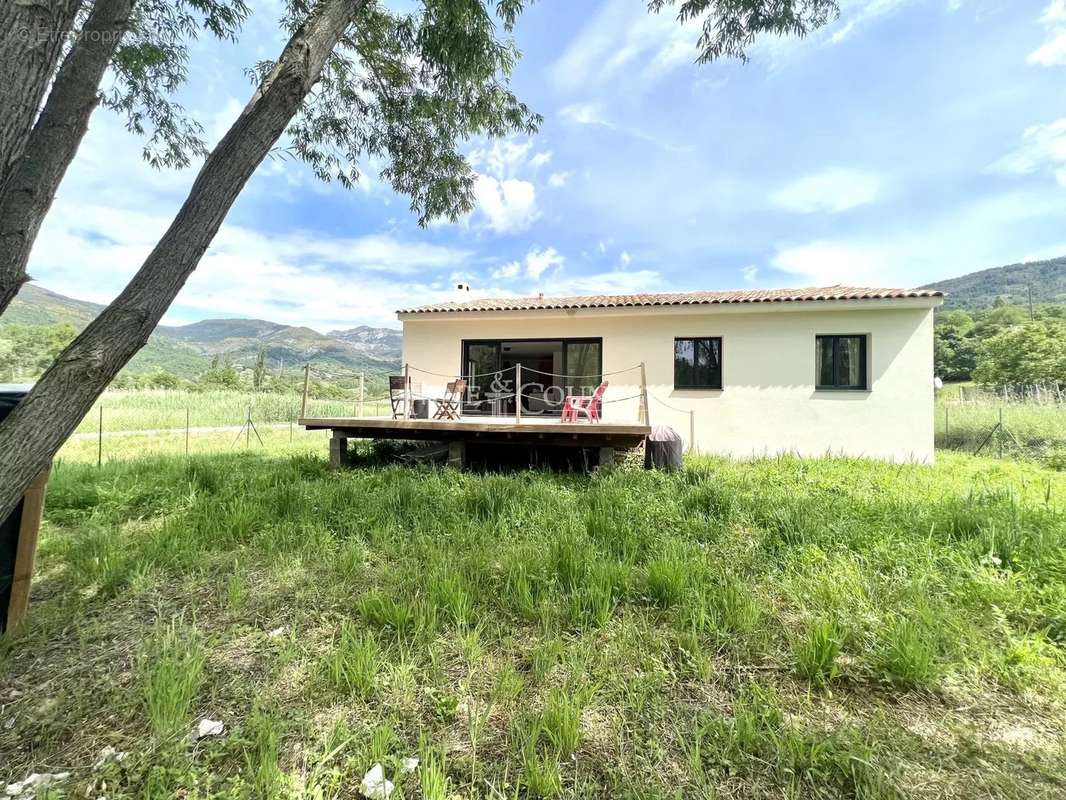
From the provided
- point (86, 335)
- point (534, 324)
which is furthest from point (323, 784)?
point (534, 324)

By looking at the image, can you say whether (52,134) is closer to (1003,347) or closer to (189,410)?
(189,410)

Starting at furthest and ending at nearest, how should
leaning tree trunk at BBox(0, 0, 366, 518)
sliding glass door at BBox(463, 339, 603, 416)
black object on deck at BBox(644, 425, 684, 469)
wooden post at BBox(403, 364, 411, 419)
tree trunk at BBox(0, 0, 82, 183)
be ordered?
sliding glass door at BBox(463, 339, 603, 416)
wooden post at BBox(403, 364, 411, 419)
black object on deck at BBox(644, 425, 684, 469)
leaning tree trunk at BBox(0, 0, 366, 518)
tree trunk at BBox(0, 0, 82, 183)

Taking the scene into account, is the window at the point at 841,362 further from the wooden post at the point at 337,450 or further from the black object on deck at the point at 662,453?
the wooden post at the point at 337,450

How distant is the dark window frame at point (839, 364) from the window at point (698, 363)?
1892 mm

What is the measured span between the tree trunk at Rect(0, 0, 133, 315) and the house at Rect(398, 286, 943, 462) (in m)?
6.25

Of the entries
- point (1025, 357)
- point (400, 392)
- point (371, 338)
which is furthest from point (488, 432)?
point (371, 338)

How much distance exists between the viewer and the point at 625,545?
133 inches

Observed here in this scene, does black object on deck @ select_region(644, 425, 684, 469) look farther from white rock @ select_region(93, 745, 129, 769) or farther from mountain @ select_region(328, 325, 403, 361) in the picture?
mountain @ select_region(328, 325, 403, 361)

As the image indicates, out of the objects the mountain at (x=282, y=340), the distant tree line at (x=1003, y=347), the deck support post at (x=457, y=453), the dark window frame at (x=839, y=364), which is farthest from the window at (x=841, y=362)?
the mountain at (x=282, y=340)

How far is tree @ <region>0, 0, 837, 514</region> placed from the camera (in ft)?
5.41

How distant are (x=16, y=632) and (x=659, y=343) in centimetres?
948

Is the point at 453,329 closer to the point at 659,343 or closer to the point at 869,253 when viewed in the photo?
the point at 659,343

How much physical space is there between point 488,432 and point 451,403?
210cm

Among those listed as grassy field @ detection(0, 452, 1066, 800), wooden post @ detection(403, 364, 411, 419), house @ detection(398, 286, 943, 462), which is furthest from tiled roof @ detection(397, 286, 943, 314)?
grassy field @ detection(0, 452, 1066, 800)
